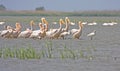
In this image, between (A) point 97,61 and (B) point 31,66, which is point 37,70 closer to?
(B) point 31,66

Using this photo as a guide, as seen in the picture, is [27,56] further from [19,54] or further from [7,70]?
[7,70]

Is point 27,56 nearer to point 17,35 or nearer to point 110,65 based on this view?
point 110,65

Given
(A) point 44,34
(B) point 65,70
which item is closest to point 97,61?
(B) point 65,70

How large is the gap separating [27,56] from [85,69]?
2.51m

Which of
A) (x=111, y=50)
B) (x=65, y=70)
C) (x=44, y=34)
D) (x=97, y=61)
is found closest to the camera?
(x=65, y=70)

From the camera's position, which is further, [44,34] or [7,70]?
[44,34]

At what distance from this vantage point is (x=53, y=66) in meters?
16.1

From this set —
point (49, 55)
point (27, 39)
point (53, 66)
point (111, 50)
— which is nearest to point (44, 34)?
point (27, 39)

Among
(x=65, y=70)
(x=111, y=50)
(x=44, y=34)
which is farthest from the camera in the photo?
(x=44, y=34)

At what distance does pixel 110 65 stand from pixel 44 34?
10.2 meters

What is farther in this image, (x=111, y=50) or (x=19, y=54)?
(x=111, y=50)

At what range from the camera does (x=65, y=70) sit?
49.9 feet

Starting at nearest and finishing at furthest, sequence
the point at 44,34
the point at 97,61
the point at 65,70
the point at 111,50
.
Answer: the point at 65,70
the point at 97,61
the point at 111,50
the point at 44,34

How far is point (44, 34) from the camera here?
2611cm
